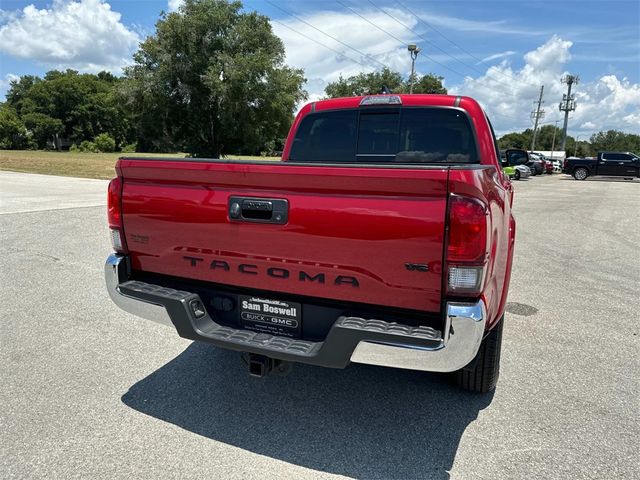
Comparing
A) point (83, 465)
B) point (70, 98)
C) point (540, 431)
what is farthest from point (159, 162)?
point (70, 98)

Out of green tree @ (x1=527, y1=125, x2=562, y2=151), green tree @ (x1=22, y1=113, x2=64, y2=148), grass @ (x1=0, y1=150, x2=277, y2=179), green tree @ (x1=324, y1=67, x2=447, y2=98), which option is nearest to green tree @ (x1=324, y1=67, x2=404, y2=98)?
green tree @ (x1=324, y1=67, x2=447, y2=98)

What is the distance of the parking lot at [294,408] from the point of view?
8.18ft

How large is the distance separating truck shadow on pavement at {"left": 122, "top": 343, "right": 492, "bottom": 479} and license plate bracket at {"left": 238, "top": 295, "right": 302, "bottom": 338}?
2.04 feet

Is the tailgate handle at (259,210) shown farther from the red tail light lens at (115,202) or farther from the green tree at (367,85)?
the green tree at (367,85)

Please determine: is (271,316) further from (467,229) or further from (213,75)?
(213,75)

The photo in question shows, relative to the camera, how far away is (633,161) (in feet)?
104

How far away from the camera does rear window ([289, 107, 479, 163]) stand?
12.5 feet

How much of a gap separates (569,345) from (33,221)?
9.90 m

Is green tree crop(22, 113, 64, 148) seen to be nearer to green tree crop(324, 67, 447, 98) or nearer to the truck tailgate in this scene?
green tree crop(324, 67, 447, 98)

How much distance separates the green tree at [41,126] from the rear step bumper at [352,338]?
10286 cm

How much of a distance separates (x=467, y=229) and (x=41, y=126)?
10437 centimetres

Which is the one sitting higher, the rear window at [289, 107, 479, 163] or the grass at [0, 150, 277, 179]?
the rear window at [289, 107, 479, 163]

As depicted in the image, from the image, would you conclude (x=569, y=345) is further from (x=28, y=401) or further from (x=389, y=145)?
(x=28, y=401)

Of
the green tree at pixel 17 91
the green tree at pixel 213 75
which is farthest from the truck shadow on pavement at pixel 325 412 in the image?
the green tree at pixel 17 91
